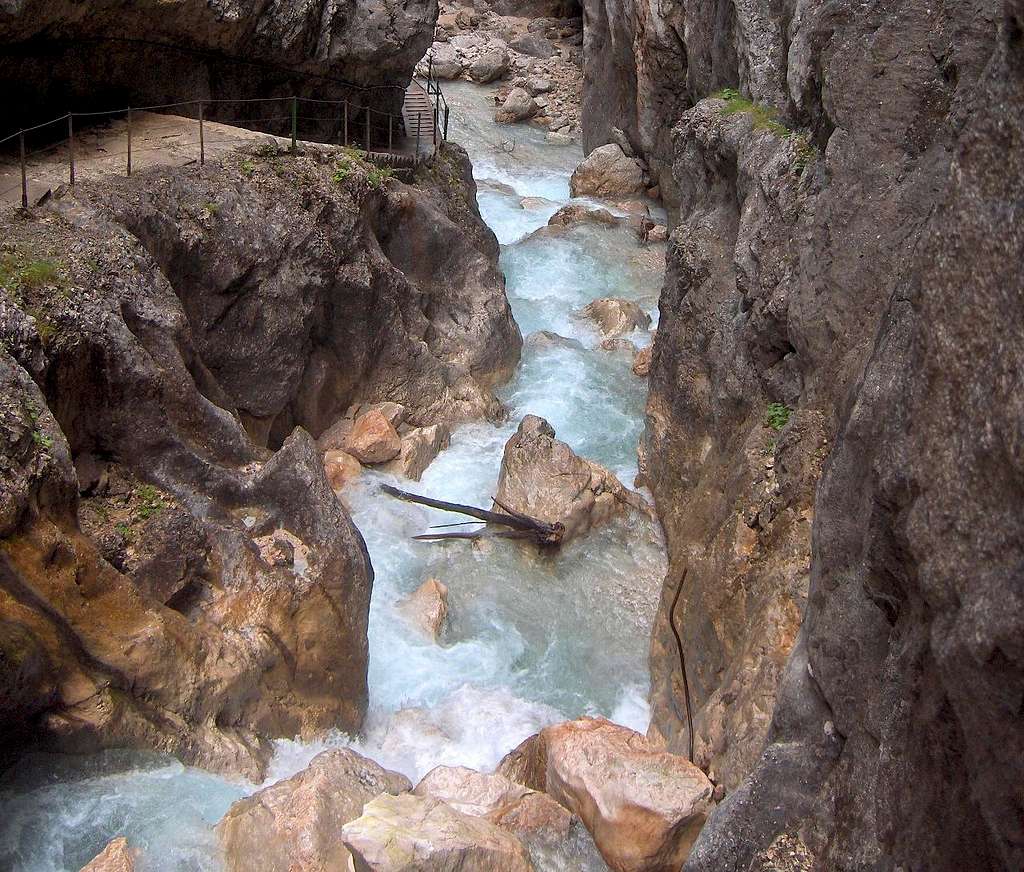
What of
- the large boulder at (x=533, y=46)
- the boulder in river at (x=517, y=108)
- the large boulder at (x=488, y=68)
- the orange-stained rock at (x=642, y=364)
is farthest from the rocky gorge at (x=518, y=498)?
the large boulder at (x=533, y=46)

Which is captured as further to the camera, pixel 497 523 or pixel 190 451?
pixel 497 523

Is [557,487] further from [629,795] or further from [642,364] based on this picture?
[629,795]

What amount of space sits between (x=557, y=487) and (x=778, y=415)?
4123 millimetres

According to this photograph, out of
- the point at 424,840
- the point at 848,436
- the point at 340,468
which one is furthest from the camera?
the point at 340,468

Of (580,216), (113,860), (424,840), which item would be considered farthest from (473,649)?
(580,216)

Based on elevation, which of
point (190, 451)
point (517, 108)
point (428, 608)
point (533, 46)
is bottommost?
point (428, 608)

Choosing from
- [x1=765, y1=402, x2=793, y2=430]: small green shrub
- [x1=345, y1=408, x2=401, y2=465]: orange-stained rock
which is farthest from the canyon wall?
[x1=345, y1=408, x2=401, y2=465]: orange-stained rock

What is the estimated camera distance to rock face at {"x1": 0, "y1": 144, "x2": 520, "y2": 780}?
27.8 ft

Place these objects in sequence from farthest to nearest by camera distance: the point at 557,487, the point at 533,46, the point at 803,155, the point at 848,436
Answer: the point at 533,46, the point at 557,487, the point at 803,155, the point at 848,436

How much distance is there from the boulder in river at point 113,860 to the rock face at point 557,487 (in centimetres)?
753

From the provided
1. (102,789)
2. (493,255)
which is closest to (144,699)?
(102,789)

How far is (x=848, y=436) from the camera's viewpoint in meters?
6.33

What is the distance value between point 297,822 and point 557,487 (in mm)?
7068

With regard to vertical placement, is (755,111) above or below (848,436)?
above
